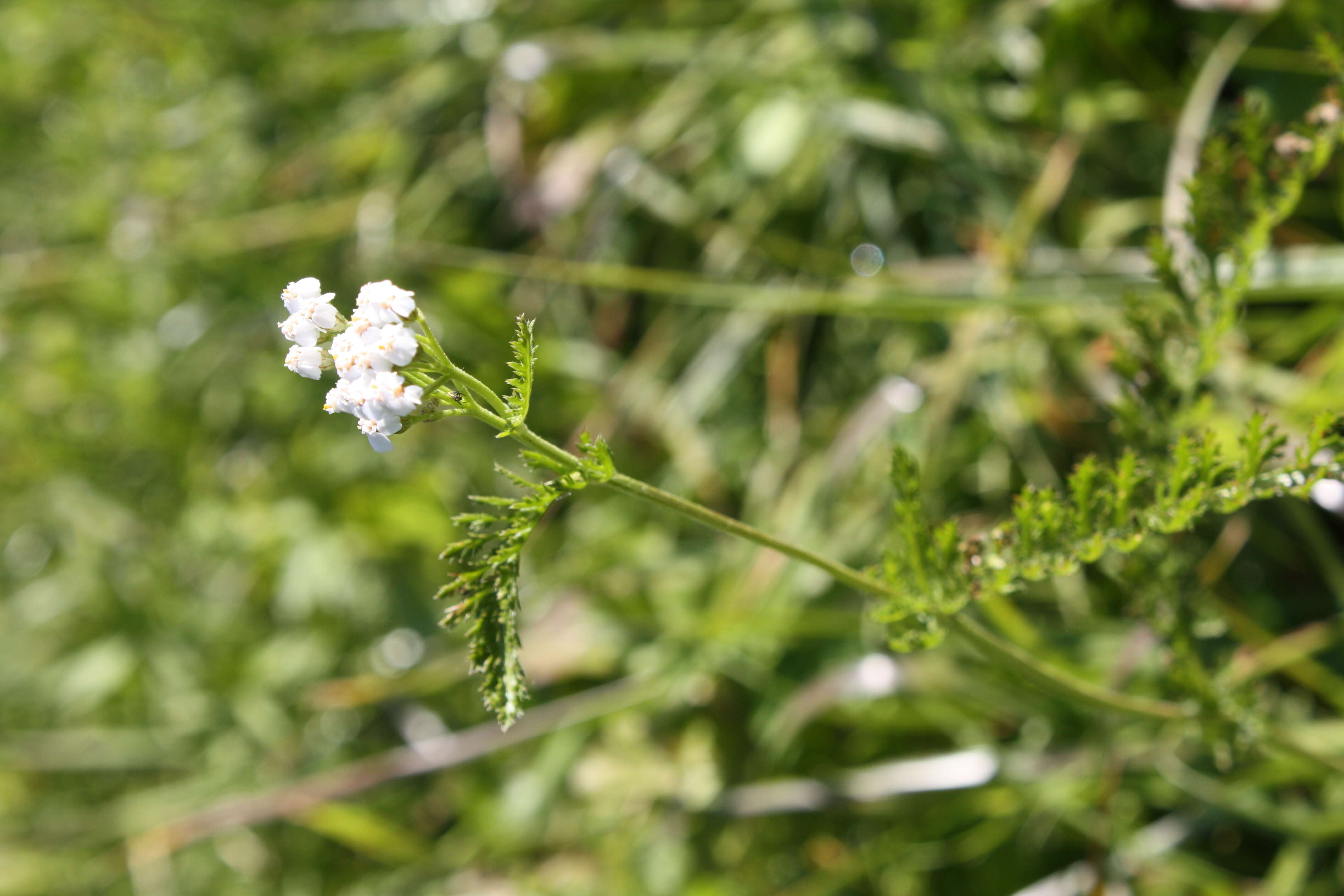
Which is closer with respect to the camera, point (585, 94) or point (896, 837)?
point (896, 837)

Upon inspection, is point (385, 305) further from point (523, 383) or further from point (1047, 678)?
point (1047, 678)

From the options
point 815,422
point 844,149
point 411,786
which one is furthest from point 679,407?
point 411,786

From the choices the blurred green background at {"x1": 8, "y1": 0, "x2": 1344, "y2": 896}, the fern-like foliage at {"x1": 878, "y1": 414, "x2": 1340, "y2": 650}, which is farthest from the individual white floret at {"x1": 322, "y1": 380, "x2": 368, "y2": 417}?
the blurred green background at {"x1": 8, "y1": 0, "x2": 1344, "y2": 896}

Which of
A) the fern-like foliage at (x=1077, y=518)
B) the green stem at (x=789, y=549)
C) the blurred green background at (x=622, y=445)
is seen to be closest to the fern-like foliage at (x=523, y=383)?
the green stem at (x=789, y=549)

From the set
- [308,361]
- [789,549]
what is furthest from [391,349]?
[789,549]

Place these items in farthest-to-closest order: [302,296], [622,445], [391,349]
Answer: [622,445]
[302,296]
[391,349]

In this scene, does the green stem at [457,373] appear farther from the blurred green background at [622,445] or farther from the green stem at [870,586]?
the blurred green background at [622,445]

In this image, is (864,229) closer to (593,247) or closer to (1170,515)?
(593,247)
